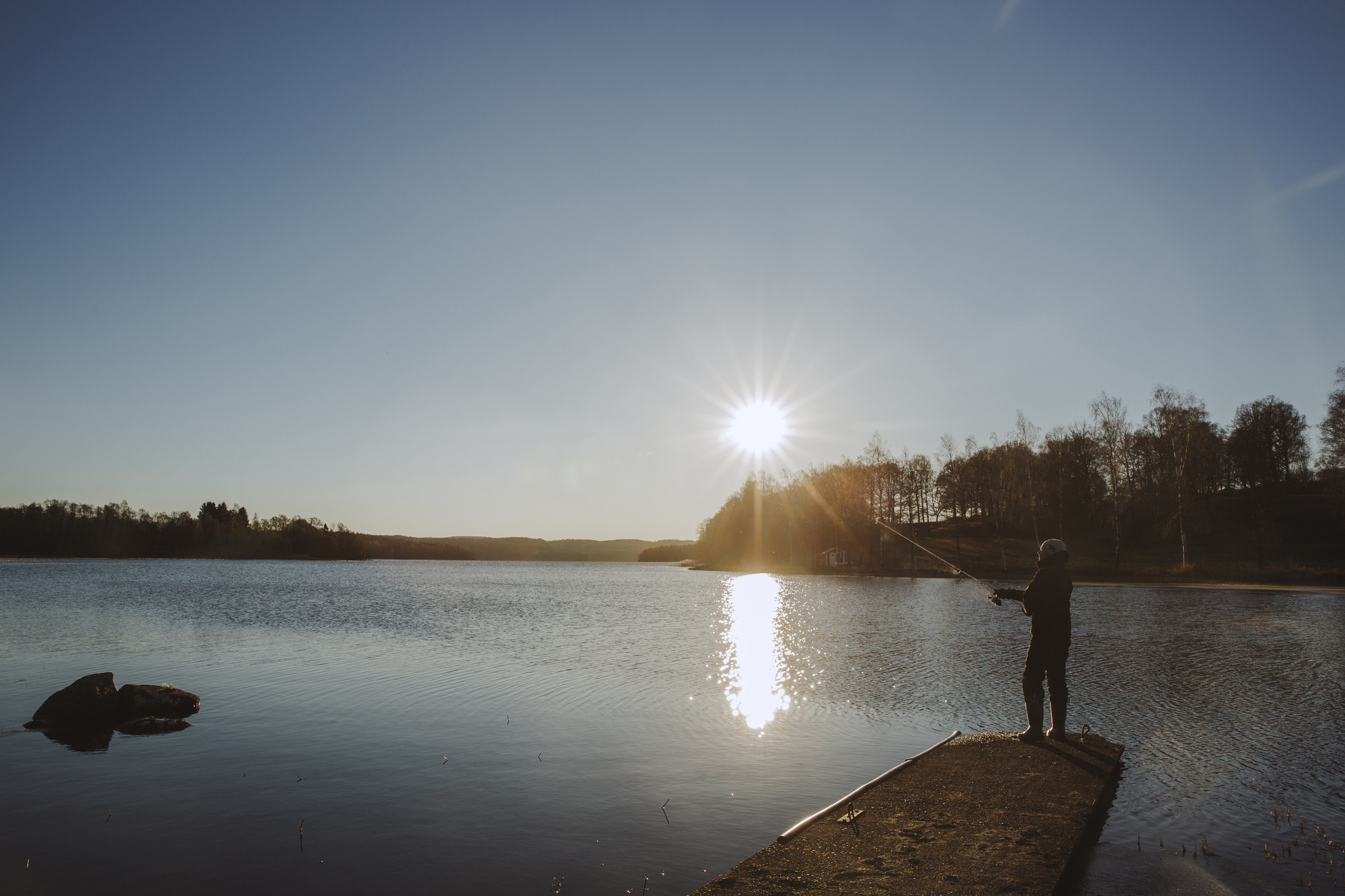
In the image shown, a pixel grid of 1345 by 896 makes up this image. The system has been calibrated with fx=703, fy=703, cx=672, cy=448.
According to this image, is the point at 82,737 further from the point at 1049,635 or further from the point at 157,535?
the point at 157,535

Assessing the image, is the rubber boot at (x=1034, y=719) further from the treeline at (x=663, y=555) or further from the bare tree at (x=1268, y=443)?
the treeline at (x=663, y=555)

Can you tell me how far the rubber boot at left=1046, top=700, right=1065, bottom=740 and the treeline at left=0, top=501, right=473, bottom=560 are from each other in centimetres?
19770

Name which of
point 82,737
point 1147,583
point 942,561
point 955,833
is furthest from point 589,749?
point 1147,583

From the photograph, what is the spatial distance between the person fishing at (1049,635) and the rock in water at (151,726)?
607 inches

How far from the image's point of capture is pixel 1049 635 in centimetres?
1011

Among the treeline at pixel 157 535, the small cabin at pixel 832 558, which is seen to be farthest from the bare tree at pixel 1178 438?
the treeline at pixel 157 535

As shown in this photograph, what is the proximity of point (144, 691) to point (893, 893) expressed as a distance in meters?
16.0

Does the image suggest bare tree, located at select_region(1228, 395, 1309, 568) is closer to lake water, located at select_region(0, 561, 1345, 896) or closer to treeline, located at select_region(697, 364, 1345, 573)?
treeline, located at select_region(697, 364, 1345, 573)

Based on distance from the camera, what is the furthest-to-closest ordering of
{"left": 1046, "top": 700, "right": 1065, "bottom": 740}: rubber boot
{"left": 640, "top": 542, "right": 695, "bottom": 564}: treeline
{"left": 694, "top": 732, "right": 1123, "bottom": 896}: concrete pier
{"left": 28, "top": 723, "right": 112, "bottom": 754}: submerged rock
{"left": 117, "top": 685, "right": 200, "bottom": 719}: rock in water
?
{"left": 640, "top": 542, "right": 695, "bottom": 564}: treeline
{"left": 117, "top": 685, "right": 200, "bottom": 719}: rock in water
{"left": 28, "top": 723, "right": 112, "bottom": 754}: submerged rock
{"left": 1046, "top": 700, "right": 1065, "bottom": 740}: rubber boot
{"left": 694, "top": 732, "right": 1123, "bottom": 896}: concrete pier

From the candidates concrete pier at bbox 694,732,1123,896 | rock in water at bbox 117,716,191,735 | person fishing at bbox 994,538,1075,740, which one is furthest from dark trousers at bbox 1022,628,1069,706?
rock in water at bbox 117,716,191,735

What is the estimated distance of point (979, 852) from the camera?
631 cm

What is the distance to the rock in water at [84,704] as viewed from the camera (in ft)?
46.8

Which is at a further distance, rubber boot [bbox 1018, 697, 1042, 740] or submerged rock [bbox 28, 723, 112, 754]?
submerged rock [bbox 28, 723, 112, 754]

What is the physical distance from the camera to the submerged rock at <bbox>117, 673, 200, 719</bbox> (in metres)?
14.5
